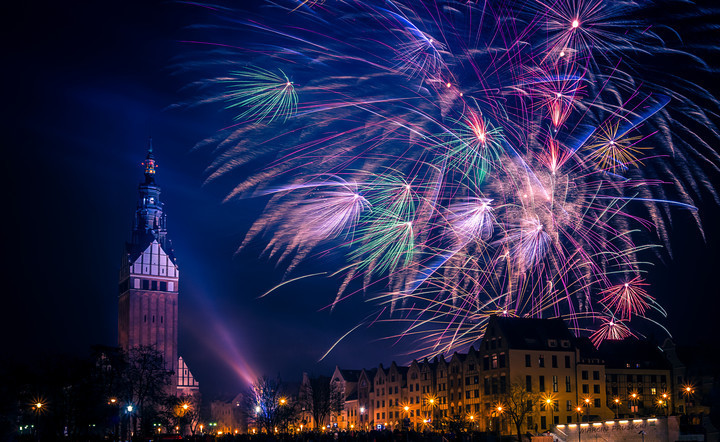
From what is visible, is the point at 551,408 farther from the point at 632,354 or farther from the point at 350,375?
the point at 350,375

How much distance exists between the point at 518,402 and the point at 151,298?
296 feet

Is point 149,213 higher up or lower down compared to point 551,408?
higher up

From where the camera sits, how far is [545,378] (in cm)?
8356

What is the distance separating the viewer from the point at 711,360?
283ft

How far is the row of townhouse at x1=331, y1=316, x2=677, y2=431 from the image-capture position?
82625mm

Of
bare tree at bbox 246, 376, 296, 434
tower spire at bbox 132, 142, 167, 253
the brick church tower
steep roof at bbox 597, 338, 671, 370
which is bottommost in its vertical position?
bare tree at bbox 246, 376, 296, 434

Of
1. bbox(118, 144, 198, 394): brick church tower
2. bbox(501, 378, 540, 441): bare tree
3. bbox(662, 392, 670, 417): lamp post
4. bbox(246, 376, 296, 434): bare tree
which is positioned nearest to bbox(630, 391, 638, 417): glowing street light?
bbox(662, 392, 670, 417): lamp post

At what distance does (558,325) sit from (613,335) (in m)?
22.6

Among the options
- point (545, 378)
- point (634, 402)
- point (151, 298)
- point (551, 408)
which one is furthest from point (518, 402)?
point (151, 298)

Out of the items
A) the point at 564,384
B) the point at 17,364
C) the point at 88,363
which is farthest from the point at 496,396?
the point at 17,364

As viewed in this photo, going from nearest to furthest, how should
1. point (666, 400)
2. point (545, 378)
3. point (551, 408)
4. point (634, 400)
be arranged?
point (551, 408) → point (545, 378) → point (634, 400) → point (666, 400)

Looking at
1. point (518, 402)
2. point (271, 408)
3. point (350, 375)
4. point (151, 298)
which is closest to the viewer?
point (518, 402)

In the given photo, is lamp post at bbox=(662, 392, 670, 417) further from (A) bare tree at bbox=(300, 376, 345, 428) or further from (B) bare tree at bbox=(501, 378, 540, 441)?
(A) bare tree at bbox=(300, 376, 345, 428)

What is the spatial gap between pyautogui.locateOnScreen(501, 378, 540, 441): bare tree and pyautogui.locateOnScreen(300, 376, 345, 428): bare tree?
37.2m
